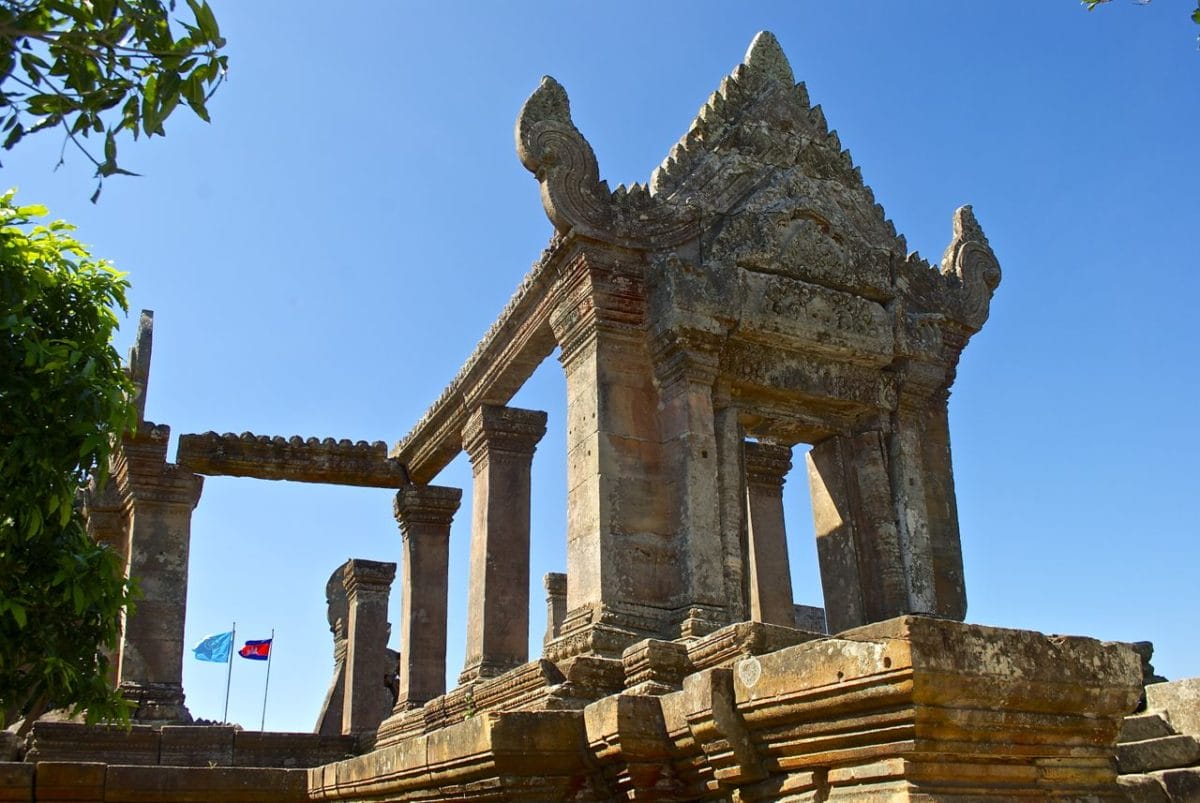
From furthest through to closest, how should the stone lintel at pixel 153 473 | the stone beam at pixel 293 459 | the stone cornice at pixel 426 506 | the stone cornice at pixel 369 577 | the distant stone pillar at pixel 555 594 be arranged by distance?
the distant stone pillar at pixel 555 594 < the stone cornice at pixel 369 577 < the stone cornice at pixel 426 506 < the stone beam at pixel 293 459 < the stone lintel at pixel 153 473

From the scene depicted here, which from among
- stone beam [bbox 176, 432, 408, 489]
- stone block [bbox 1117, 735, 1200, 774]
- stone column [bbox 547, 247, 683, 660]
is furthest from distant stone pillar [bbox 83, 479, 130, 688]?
stone block [bbox 1117, 735, 1200, 774]

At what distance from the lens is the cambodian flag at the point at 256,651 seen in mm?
24688

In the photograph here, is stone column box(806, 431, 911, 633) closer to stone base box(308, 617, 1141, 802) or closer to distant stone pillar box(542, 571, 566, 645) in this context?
stone base box(308, 617, 1141, 802)

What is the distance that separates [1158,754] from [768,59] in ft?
26.0

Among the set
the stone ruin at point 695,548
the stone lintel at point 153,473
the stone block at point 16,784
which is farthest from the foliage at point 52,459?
the stone lintel at point 153,473

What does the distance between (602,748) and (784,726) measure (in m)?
1.06

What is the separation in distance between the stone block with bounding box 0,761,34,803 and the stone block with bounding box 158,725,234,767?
687 centimetres

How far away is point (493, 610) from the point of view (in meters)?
13.0

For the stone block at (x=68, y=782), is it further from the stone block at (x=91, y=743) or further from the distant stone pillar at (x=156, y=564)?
the distant stone pillar at (x=156, y=564)

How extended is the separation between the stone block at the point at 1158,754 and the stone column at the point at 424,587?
383 inches

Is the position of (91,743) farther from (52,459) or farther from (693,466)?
(693,466)

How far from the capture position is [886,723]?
12.2 feet

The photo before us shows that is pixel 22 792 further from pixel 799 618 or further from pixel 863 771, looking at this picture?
pixel 799 618

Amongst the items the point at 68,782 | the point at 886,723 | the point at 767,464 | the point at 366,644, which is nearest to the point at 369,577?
the point at 366,644
